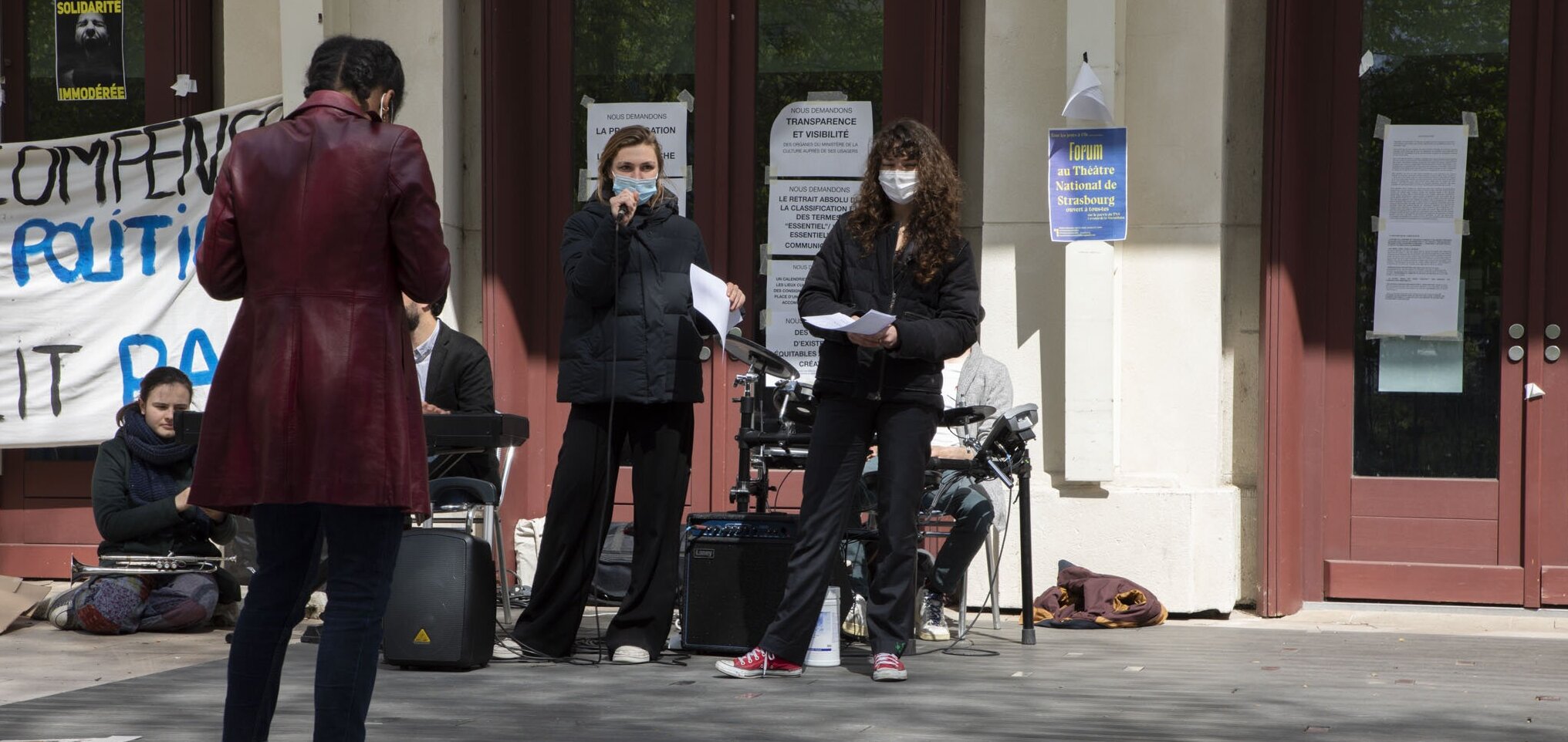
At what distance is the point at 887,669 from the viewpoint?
5.51 metres

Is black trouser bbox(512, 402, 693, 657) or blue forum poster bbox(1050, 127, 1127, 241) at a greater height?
blue forum poster bbox(1050, 127, 1127, 241)

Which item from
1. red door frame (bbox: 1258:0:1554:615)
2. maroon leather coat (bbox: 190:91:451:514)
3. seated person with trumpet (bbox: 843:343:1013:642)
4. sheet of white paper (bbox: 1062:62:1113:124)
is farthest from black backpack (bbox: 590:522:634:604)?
maroon leather coat (bbox: 190:91:451:514)

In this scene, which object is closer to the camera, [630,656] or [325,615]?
[325,615]

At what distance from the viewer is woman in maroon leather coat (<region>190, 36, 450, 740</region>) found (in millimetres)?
3586

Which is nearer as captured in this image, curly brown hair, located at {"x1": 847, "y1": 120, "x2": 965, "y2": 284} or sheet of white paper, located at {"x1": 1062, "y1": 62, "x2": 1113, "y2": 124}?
curly brown hair, located at {"x1": 847, "y1": 120, "x2": 965, "y2": 284}

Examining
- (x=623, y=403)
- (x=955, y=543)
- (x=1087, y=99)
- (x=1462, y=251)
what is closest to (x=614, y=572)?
(x=955, y=543)

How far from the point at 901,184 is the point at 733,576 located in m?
1.59

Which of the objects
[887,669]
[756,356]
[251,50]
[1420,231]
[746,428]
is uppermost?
[251,50]

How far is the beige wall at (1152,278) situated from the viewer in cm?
744

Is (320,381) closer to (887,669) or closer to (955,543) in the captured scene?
(887,669)

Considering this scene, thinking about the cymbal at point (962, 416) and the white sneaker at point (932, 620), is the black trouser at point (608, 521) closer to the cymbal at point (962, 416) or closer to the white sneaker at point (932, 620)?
the cymbal at point (962, 416)

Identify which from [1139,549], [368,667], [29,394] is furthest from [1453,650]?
[29,394]

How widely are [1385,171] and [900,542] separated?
3.64m

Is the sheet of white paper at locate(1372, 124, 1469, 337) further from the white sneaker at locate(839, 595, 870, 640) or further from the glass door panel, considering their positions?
the white sneaker at locate(839, 595, 870, 640)
